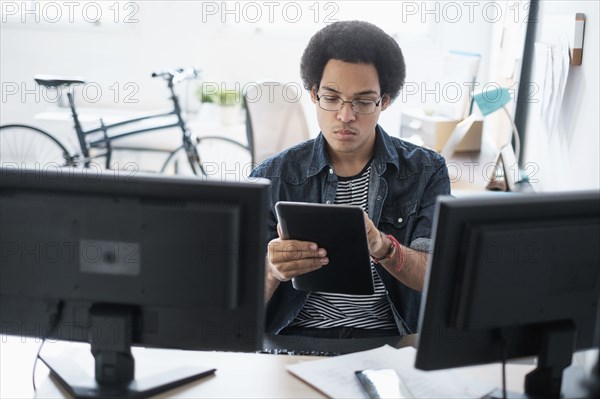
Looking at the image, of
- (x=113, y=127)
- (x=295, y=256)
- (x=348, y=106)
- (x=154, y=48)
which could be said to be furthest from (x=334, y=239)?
(x=154, y=48)

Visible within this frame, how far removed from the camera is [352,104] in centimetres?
185

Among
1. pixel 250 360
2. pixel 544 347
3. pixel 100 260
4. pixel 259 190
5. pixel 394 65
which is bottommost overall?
pixel 250 360

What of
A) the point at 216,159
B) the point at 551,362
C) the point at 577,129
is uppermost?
the point at 577,129

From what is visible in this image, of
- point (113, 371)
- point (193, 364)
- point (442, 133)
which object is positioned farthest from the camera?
point (442, 133)

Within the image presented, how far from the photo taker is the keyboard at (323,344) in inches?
64.1

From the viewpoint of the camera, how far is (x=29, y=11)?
17.5 feet

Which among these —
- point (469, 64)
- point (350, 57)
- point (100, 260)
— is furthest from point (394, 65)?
point (469, 64)

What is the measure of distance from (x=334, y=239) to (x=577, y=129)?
2.76ft

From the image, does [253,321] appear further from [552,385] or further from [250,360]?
[552,385]

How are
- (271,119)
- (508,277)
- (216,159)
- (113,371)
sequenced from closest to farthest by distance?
(508,277) → (113,371) → (271,119) → (216,159)

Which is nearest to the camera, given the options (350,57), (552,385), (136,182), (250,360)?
(136,182)

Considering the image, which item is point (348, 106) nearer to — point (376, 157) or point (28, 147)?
point (376, 157)

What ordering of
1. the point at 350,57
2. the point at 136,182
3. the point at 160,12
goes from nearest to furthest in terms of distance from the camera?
the point at 136,182, the point at 350,57, the point at 160,12

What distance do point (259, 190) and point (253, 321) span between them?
23 cm
